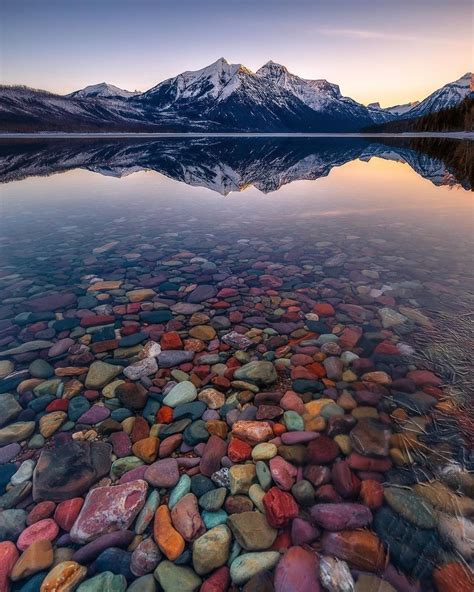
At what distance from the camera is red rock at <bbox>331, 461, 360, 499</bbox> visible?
12.1ft

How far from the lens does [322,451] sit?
416 cm

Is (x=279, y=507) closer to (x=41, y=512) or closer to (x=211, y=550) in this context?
(x=211, y=550)

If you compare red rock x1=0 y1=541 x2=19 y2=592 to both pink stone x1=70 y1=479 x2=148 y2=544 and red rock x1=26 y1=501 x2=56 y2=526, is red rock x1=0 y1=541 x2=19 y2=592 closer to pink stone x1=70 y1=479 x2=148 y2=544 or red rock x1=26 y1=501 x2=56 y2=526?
red rock x1=26 y1=501 x2=56 y2=526

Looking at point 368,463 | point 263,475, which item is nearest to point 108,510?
point 263,475

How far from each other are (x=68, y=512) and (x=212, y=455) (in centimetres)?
160

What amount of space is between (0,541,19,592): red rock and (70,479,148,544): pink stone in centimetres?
48

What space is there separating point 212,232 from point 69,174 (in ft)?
73.6

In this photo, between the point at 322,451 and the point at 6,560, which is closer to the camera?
the point at 6,560

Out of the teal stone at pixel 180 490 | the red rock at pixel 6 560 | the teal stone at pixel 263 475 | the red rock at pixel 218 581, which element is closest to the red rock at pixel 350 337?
the teal stone at pixel 263 475

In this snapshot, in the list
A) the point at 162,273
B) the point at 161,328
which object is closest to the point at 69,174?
the point at 162,273

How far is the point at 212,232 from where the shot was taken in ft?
45.3

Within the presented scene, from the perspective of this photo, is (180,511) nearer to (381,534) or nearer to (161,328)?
(381,534)

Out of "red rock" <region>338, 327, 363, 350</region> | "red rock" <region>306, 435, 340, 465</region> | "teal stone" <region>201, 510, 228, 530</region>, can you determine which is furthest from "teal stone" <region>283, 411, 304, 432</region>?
"red rock" <region>338, 327, 363, 350</region>

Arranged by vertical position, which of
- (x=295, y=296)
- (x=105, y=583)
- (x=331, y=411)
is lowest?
(x=295, y=296)
